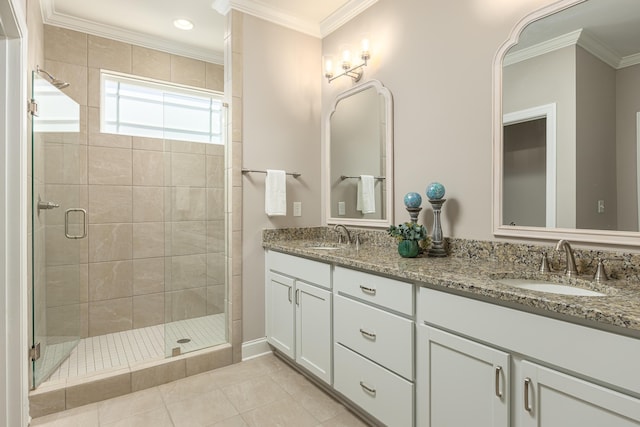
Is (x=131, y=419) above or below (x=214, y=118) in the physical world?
below

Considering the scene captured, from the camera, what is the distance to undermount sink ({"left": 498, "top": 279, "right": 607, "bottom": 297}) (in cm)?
127

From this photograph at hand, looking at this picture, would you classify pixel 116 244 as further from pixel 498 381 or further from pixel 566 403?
pixel 566 403

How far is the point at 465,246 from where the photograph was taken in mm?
1849

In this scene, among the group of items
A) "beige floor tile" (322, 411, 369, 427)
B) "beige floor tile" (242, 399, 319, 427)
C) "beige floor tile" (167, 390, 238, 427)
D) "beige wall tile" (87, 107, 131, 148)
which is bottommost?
"beige floor tile" (167, 390, 238, 427)

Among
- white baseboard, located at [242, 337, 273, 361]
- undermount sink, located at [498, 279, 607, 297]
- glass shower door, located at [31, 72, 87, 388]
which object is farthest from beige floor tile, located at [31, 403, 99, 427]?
undermount sink, located at [498, 279, 607, 297]

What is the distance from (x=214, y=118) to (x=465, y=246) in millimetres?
2280

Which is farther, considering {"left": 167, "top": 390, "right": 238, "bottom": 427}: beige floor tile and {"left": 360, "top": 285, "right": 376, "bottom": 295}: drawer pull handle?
{"left": 167, "top": 390, "right": 238, "bottom": 427}: beige floor tile

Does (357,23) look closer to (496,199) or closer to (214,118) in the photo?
(214,118)

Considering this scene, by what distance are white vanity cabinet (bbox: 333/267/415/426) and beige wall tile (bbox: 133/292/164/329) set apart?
78.3 inches

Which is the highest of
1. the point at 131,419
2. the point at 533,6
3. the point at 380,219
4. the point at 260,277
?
the point at 533,6

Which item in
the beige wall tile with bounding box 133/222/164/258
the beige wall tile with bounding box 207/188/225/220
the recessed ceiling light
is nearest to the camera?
the beige wall tile with bounding box 207/188/225/220

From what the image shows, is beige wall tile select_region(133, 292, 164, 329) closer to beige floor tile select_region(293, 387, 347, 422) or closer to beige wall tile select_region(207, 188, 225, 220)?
beige wall tile select_region(207, 188, 225, 220)

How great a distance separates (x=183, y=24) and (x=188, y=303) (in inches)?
90.3

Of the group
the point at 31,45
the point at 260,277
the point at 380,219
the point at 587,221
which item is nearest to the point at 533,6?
the point at 587,221
